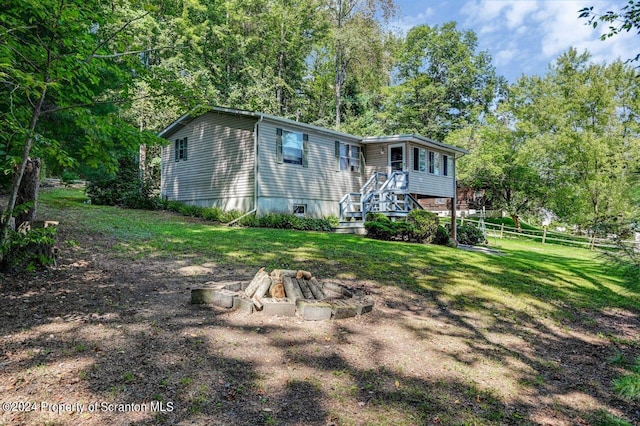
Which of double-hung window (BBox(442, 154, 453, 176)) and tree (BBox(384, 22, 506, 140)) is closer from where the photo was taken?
double-hung window (BBox(442, 154, 453, 176))

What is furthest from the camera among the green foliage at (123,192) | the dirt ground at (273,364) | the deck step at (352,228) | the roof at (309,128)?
the green foliage at (123,192)

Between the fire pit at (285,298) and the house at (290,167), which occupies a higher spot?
the house at (290,167)

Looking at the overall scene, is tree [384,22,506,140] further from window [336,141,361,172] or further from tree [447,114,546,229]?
window [336,141,361,172]

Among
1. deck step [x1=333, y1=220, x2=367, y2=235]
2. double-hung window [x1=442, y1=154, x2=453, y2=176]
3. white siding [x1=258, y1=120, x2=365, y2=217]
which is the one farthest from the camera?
double-hung window [x1=442, y1=154, x2=453, y2=176]

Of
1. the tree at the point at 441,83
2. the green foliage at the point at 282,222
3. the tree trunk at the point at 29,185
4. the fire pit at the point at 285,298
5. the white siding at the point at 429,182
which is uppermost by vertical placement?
the tree at the point at 441,83

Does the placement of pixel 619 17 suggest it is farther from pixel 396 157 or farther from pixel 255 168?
pixel 396 157

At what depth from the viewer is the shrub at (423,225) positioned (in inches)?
525

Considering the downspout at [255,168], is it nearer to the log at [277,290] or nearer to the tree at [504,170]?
the log at [277,290]

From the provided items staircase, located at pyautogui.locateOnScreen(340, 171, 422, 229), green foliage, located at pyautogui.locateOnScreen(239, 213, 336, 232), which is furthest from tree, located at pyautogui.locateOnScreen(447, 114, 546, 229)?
green foliage, located at pyautogui.locateOnScreen(239, 213, 336, 232)

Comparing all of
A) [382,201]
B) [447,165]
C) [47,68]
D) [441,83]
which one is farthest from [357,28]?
[47,68]

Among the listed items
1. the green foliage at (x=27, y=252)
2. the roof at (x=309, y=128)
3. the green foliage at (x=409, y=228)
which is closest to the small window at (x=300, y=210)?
the roof at (x=309, y=128)

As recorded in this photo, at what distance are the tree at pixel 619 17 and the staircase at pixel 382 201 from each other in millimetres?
9856

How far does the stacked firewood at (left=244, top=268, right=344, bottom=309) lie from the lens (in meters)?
4.59

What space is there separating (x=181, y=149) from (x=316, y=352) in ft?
54.9
